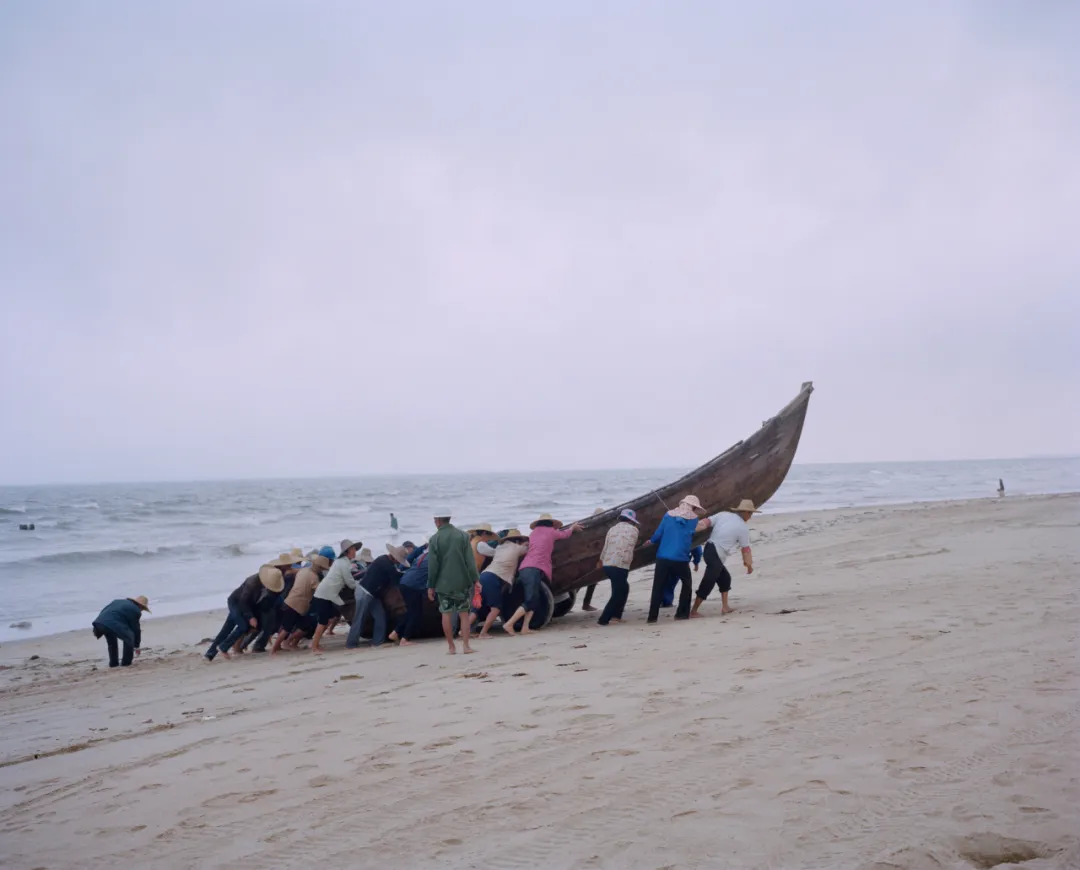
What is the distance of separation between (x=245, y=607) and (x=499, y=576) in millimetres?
3290

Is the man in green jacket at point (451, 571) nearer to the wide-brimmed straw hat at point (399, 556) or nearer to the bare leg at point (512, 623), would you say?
the bare leg at point (512, 623)

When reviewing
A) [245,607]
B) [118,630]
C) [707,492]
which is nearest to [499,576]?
[707,492]

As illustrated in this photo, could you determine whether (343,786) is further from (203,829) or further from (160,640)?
(160,640)

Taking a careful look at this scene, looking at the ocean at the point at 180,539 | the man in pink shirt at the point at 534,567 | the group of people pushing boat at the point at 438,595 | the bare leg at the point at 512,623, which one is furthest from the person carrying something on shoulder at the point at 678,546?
the ocean at the point at 180,539

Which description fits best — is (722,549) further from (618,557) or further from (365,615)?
(365,615)

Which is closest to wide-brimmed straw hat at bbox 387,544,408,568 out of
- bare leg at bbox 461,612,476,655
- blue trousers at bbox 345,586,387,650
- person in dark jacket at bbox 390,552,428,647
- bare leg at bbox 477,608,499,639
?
person in dark jacket at bbox 390,552,428,647

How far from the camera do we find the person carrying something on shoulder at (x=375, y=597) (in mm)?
10070

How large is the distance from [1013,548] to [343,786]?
12355mm

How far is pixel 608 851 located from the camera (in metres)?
3.31

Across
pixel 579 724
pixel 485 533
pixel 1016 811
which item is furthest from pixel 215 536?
pixel 1016 811

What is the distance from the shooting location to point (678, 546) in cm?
932

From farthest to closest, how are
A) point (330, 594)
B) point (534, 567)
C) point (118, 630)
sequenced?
1. point (118, 630)
2. point (330, 594)
3. point (534, 567)

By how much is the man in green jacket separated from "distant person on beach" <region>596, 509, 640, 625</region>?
1925mm

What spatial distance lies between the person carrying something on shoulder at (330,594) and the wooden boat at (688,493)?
1.87 ft
